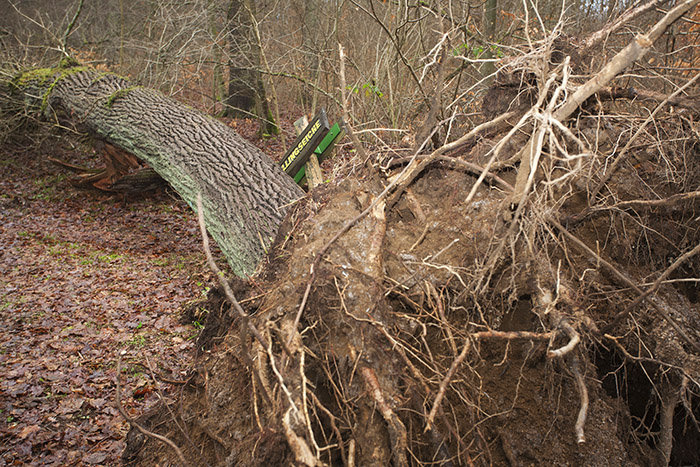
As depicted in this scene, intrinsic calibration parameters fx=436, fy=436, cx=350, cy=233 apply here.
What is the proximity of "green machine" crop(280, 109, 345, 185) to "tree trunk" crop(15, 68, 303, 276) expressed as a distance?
19 cm

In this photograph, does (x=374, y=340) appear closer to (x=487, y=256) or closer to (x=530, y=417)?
(x=487, y=256)

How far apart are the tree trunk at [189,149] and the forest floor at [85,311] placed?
45.9 inches

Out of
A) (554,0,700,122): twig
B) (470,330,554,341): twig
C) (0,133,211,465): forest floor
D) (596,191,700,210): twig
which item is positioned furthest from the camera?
(0,133,211,465): forest floor

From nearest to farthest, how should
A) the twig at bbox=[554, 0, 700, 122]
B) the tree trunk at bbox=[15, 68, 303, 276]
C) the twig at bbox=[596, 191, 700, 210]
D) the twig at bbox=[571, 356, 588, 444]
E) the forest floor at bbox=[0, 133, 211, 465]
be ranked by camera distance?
the twig at bbox=[571, 356, 588, 444], the twig at bbox=[554, 0, 700, 122], the twig at bbox=[596, 191, 700, 210], the forest floor at bbox=[0, 133, 211, 465], the tree trunk at bbox=[15, 68, 303, 276]

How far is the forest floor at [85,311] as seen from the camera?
3.31m

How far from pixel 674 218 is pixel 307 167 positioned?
3619 mm

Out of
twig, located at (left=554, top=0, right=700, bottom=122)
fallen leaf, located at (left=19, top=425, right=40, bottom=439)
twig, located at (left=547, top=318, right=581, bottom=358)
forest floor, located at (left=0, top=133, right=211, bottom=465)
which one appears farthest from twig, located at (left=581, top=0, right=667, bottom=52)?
fallen leaf, located at (left=19, top=425, right=40, bottom=439)

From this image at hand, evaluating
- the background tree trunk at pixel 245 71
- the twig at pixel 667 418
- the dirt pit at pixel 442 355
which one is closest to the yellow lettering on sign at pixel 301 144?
the dirt pit at pixel 442 355

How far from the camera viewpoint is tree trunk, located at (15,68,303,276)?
452 cm

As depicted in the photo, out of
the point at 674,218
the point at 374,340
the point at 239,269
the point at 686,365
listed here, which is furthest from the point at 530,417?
the point at 239,269

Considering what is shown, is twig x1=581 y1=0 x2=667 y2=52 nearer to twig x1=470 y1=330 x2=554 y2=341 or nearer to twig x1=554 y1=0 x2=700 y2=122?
twig x1=554 y1=0 x2=700 y2=122

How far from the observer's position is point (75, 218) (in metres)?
7.56

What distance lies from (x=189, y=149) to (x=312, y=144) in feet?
5.99

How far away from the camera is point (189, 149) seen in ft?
18.8
